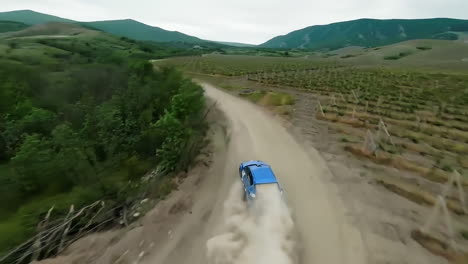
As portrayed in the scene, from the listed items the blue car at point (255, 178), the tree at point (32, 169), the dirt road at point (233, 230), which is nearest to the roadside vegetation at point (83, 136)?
the tree at point (32, 169)

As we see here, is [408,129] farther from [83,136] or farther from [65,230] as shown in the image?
[83,136]

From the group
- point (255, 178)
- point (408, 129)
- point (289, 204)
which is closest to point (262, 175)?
point (255, 178)

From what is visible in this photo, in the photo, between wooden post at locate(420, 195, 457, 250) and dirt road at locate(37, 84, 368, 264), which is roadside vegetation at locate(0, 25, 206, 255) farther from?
wooden post at locate(420, 195, 457, 250)

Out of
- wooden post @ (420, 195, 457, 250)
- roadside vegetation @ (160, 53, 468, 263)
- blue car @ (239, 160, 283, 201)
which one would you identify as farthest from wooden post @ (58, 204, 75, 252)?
wooden post @ (420, 195, 457, 250)

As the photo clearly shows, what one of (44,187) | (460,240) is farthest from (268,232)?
(44,187)

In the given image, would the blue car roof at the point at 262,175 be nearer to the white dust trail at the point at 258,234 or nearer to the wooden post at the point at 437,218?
the white dust trail at the point at 258,234
